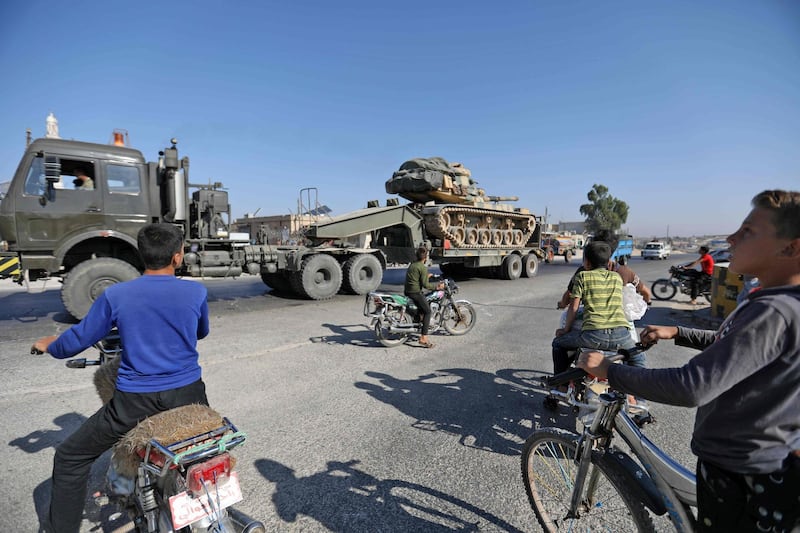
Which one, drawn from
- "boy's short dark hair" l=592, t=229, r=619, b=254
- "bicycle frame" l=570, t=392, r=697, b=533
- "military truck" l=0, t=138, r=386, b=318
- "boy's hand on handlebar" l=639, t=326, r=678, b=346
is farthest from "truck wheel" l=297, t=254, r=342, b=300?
"boy's hand on handlebar" l=639, t=326, r=678, b=346

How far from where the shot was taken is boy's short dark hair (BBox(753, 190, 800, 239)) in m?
Result: 1.30

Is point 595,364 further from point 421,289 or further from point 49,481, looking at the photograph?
point 421,289

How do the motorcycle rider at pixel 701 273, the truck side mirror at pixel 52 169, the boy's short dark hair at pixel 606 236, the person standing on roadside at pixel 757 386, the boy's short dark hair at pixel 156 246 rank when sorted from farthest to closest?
the motorcycle rider at pixel 701 273, the truck side mirror at pixel 52 169, the boy's short dark hair at pixel 606 236, the boy's short dark hair at pixel 156 246, the person standing on roadside at pixel 757 386

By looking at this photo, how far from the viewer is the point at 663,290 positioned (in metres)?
11.7

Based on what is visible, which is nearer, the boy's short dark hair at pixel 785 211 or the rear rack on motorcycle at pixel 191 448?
the boy's short dark hair at pixel 785 211

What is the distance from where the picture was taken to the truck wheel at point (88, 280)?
6.93m

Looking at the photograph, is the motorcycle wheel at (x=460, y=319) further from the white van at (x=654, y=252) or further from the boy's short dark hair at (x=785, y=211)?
the white van at (x=654, y=252)

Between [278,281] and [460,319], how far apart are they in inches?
233

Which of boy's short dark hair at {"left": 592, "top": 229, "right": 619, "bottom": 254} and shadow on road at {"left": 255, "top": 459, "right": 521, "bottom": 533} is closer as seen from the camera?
shadow on road at {"left": 255, "top": 459, "right": 521, "bottom": 533}

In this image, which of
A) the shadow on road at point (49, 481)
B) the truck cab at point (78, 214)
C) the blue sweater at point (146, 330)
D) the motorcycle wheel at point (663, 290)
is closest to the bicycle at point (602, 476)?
the blue sweater at point (146, 330)

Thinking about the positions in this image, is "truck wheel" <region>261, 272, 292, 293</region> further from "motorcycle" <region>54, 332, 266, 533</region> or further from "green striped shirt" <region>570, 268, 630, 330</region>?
"motorcycle" <region>54, 332, 266, 533</region>

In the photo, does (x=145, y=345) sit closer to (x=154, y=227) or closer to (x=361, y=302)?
(x=154, y=227)

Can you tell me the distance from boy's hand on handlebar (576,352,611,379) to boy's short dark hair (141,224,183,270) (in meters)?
2.04

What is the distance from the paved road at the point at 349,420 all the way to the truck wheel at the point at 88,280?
47cm
